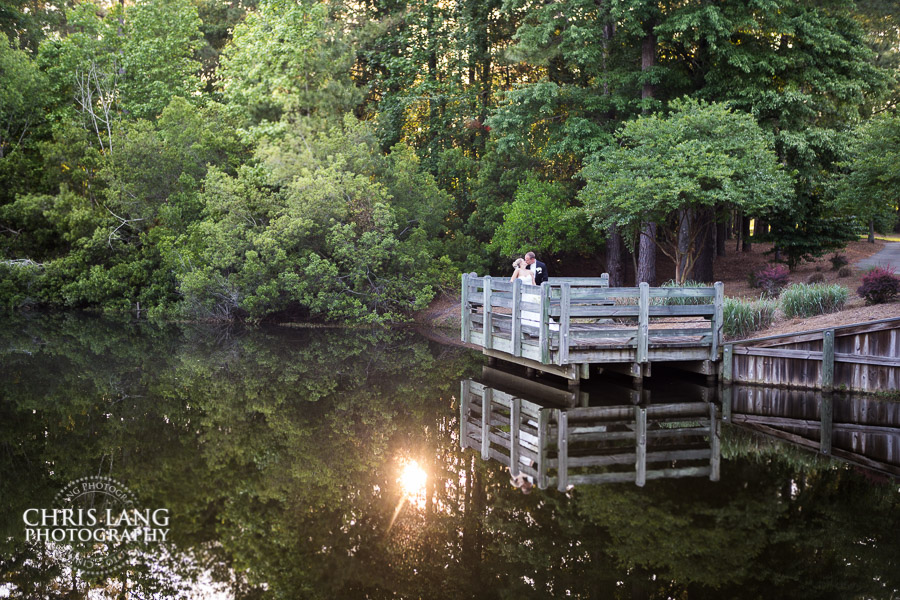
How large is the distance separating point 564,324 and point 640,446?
3798 mm

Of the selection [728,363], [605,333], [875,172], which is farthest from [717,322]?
[875,172]

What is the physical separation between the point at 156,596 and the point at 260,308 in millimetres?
20978

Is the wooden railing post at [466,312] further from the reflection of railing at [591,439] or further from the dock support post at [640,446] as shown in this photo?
the dock support post at [640,446]

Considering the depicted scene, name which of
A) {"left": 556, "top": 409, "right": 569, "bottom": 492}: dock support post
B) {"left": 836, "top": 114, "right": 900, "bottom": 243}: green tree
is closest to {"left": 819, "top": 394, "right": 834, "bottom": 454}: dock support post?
{"left": 556, "top": 409, "right": 569, "bottom": 492}: dock support post

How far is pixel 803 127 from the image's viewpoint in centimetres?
2166

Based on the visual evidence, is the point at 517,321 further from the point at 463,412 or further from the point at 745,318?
the point at 745,318

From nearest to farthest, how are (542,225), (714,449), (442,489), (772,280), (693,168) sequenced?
(442,489), (714,449), (693,168), (772,280), (542,225)

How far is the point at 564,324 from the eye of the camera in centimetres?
1330

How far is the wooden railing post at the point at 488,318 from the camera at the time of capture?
15.9 meters

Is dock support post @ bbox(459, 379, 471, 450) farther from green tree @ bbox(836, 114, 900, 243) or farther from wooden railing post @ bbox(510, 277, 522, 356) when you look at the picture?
green tree @ bbox(836, 114, 900, 243)

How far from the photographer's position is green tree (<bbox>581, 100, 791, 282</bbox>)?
17391 millimetres

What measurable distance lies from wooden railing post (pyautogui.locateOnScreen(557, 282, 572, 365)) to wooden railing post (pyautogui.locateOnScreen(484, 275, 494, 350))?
9.03 ft

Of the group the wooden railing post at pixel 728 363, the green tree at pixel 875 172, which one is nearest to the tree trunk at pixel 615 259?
the green tree at pixel 875 172

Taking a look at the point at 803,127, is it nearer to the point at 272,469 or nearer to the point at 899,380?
the point at 899,380
